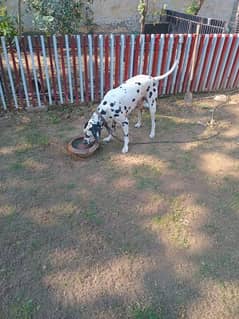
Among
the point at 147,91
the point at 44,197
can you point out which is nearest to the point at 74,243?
the point at 44,197

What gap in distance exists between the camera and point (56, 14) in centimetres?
634

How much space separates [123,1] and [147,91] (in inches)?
362

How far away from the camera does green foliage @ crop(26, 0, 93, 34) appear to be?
6.14 m

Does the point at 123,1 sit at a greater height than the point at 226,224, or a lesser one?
greater

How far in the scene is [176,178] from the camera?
149 inches

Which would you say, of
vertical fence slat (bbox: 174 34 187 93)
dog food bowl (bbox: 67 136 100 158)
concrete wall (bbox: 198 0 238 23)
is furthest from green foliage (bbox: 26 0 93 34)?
concrete wall (bbox: 198 0 238 23)

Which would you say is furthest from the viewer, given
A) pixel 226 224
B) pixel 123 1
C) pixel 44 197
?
pixel 123 1

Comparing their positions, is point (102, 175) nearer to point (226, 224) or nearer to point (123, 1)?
point (226, 224)

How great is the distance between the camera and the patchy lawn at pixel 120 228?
2.40 meters

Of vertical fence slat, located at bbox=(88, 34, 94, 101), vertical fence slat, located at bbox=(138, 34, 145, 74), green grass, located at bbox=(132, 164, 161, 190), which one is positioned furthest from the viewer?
vertical fence slat, located at bbox=(138, 34, 145, 74)

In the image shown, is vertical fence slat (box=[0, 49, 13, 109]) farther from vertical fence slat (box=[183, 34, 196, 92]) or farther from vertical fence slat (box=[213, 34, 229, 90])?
vertical fence slat (box=[213, 34, 229, 90])

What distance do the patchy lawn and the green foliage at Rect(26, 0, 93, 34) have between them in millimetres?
3110

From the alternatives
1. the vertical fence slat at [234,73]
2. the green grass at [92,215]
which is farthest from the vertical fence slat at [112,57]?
the green grass at [92,215]

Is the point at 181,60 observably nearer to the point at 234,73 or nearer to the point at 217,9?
the point at 234,73
